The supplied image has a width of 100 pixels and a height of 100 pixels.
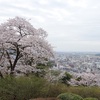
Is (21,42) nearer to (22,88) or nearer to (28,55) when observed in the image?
(28,55)

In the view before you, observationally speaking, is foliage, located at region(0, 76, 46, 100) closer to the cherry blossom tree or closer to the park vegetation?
the park vegetation

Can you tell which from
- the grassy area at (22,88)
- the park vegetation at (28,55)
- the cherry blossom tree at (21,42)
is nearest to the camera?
the grassy area at (22,88)

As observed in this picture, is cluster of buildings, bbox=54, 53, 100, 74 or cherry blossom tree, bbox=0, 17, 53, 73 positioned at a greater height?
cherry blossom tree, bbox=0, 17, 53, 73

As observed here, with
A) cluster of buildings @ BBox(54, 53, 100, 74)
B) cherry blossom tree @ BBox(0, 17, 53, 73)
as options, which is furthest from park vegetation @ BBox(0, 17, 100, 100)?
cluster of buildings @ BBox(54, 53, 100, 74)

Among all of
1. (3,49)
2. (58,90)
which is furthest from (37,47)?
(58,90)

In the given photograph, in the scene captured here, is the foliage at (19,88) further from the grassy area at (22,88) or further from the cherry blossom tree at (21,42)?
the cherry blossom tree at (21,42)

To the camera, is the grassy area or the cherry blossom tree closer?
the grassy area

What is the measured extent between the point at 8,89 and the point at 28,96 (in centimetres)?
90

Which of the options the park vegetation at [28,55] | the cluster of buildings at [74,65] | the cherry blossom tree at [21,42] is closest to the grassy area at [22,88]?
the park vegetation at [28,55]

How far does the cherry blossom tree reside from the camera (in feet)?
50.1

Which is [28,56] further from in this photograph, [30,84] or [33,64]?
[30,84]

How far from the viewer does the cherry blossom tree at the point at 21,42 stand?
A: 50.1 ft

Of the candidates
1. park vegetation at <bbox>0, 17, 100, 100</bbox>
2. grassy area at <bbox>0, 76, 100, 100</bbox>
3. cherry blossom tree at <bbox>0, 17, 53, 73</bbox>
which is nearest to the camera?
grassy area at <bbox>0, 76, 100, 100</bbox>

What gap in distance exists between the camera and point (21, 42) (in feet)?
50.3
